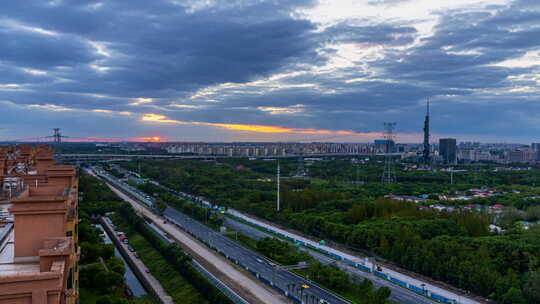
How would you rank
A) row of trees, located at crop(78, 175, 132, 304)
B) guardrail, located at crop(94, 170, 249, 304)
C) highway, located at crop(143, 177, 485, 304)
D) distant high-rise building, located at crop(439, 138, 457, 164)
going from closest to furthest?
row of trees, located at crop(78, 175, 132, 304) → guardrail, located at crop(94, 170, 249, 304) → highway, located at crop(143, 177, 485, 304) → distant high-rise building, located at crop(439, 138, 457, 164)

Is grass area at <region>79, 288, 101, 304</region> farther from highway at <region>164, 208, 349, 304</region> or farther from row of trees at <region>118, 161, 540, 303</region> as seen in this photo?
row of trees at <region>118, 161, 540, 303</region>

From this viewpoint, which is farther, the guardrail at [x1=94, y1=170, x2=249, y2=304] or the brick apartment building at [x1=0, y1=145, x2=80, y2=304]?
the guardrail at [x1=94, y1=170, x2=249, y2=304]

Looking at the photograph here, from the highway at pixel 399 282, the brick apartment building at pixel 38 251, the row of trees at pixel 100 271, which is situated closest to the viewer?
the brick apartment building at pixel 38 251

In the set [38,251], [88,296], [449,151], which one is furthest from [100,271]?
[449,151]

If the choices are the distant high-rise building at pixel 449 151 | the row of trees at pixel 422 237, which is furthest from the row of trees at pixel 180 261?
the distant high-rise building at pixel 449 151

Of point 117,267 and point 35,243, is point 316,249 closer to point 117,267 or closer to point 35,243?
point 117,267

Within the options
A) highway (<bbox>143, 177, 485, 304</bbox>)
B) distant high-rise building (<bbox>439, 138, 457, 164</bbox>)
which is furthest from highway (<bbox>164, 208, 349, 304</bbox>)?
distant high-rise building (<bbox>439, 138, 457, 164</bbox>)

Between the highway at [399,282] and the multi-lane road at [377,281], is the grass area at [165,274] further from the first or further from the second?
the highway at [399,282]

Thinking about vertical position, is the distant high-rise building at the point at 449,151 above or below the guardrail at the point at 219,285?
above
